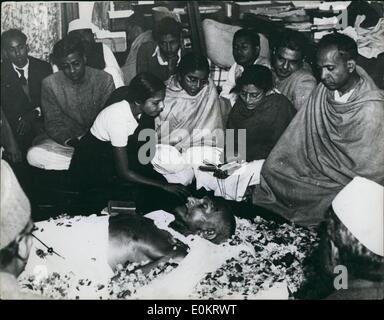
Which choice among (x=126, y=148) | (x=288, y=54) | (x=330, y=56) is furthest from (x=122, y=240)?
(x=330, y=56)

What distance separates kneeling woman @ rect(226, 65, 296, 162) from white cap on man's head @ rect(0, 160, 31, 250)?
1.81 metres

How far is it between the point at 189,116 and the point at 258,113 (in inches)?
23.5

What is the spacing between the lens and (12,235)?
4016 millimetres

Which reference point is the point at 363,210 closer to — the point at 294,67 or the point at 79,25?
the point at 294,67

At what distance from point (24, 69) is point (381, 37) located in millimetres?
3074

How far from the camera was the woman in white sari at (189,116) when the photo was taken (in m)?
4.10

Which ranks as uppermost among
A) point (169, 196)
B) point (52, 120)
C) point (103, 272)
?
point (52, 120)

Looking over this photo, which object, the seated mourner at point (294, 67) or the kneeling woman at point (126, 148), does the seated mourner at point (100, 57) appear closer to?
the kneeling woman at point (126, 148)

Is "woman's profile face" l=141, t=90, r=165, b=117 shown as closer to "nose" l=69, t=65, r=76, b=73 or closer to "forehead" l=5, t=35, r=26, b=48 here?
"nose" l=69, t=65, r=76, b=73

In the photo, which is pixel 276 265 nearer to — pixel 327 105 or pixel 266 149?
pixel 266 149

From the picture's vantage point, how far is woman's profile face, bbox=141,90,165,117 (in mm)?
4031

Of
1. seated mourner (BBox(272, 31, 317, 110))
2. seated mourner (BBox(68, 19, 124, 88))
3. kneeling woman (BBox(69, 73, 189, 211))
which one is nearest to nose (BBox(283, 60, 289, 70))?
seated mourner (BBox(272, 31, 317, 110))

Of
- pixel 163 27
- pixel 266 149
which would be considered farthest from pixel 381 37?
pixel 163 27
